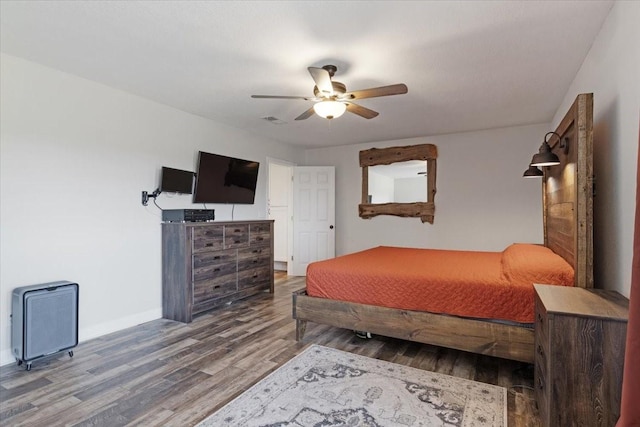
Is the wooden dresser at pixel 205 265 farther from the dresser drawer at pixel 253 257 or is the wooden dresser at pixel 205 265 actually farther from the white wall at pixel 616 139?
the white wall at pixel 616 139

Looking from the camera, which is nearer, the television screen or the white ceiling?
the white ceiling

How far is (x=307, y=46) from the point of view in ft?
7.95

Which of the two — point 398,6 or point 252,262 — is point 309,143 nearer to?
point 252,262

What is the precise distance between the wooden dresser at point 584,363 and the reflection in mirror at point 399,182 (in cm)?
397

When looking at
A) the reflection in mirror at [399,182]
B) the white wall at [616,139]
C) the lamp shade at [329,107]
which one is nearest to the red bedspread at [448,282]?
the white wall at [616,139]

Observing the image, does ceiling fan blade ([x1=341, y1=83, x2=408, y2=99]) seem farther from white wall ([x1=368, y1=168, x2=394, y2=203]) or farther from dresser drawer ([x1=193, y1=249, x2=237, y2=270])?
white wall ([x1=368, y1=168, x2=394, y2=203])

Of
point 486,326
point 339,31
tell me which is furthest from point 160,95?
point 486,326

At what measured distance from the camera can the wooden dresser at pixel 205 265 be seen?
3.57 m

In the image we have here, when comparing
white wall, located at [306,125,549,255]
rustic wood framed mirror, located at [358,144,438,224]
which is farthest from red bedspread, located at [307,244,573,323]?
rustic wood framed mirror, located at [358,144,438,224]

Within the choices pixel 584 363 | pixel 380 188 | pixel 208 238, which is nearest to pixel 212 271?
pixel 208 238

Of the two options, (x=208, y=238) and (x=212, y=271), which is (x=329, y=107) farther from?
(x=212, y=271)

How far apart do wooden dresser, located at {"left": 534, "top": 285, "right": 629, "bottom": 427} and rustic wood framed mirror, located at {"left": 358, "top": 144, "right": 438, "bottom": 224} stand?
3844 mm

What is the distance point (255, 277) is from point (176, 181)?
167 centimetres

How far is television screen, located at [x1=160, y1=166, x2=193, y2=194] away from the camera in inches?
143
